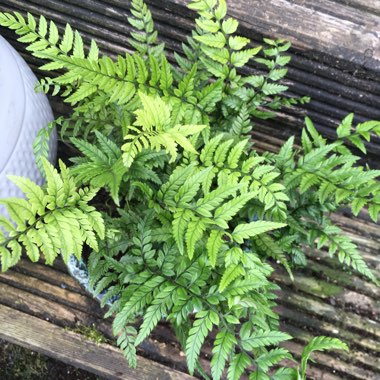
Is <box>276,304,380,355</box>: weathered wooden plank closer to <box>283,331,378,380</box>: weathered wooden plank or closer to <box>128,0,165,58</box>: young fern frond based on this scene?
<box>283,331,378,380</box>: weathered wooden plank

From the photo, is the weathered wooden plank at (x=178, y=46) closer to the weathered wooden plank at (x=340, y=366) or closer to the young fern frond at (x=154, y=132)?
the young fern frond at (x=154, y=132)

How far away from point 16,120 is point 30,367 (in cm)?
88

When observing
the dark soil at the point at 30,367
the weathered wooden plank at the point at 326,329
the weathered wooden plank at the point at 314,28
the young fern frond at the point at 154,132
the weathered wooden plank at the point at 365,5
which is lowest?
the dark soil at the point at 30,367

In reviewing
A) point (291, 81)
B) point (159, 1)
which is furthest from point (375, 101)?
point (159, 1)

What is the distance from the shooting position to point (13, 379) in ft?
5.21

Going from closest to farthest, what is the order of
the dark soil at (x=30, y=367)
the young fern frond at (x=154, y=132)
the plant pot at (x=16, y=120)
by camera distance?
the young fern frond at (x=154, y=132) < the plant pot at (x=16, y=120) < the dark soil at (x=30, y=367)

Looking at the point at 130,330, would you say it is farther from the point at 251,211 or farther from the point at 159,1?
the point at 159,1

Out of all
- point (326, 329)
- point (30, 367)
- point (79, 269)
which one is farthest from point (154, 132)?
point (30, 367)

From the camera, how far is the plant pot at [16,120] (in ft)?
3.52

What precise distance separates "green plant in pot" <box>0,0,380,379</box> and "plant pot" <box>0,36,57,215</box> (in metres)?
0.04

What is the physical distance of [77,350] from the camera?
1.39 metres

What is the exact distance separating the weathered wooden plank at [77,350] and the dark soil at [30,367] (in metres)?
0.19

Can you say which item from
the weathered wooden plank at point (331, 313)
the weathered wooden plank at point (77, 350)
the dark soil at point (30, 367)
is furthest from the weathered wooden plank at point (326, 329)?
the dark soil at point (30, 367)

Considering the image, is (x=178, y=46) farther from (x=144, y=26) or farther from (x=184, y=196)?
(x=184, y=196)
